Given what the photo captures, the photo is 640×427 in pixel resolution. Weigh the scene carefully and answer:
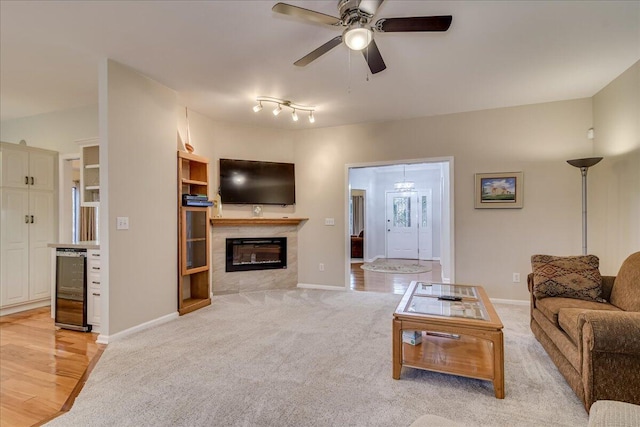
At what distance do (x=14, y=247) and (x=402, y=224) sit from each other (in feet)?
27.3

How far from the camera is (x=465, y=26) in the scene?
2.51 metres

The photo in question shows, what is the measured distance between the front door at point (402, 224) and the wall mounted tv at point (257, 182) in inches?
193

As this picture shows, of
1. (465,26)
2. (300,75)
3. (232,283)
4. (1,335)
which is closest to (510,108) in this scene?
(465,26)

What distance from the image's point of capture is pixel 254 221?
502 centimetres

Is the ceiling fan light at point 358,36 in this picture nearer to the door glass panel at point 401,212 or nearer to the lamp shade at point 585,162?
the lamp shade at point 585,162

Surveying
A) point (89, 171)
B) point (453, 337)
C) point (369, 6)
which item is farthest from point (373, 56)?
point (89, 171)

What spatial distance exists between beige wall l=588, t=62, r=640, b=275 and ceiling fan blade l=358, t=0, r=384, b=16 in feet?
9.55

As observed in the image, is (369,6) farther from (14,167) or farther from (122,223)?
(14,167)

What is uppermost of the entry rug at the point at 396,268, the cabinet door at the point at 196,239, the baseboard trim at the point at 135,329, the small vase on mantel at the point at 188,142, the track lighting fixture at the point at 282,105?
the track lighting fixture at the point at 282,105

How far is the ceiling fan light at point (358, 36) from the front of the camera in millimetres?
2021

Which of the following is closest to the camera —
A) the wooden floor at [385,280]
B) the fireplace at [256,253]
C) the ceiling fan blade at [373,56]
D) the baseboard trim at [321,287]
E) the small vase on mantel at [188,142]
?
the ceiling fan blade at [373,56]

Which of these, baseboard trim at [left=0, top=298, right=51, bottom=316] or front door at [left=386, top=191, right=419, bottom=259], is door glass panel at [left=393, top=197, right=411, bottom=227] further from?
baseboard trim at [left=0, top=298, right=51, bottom=316]

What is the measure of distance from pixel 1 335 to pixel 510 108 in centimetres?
641

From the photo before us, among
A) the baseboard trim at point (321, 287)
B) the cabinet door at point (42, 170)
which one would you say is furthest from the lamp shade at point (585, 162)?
the cabinet door at point (42, 170)
